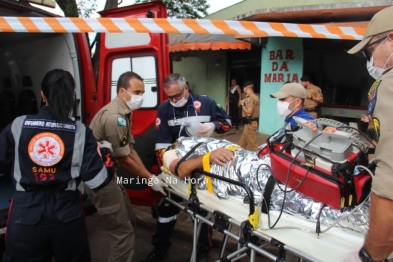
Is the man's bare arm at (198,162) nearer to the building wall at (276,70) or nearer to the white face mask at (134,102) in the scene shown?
the white face mask at (134,102)

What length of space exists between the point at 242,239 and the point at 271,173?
0.40 meters

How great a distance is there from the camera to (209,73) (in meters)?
10.8

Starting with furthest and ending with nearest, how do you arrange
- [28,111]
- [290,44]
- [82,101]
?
[290,44] → [28,111] → [82,101]

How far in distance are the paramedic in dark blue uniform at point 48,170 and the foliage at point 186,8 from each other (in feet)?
52.8

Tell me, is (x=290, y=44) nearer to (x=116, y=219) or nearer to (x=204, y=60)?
(x=204, y=60)

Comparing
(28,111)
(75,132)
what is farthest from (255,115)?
(75,132)

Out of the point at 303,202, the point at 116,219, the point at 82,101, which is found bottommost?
the point at 116,219

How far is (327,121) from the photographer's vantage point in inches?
68.1

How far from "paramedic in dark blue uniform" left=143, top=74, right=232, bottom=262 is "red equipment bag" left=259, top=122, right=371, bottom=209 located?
1.23 m

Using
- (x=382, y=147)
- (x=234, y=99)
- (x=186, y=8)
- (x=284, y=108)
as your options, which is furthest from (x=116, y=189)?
(x=186, y=8)

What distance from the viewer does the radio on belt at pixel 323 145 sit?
61.5 inches

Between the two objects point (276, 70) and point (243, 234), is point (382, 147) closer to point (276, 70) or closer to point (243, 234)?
point (243, 234)

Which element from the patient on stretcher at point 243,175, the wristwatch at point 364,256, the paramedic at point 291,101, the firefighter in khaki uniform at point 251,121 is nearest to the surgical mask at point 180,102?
the patient on stretcher at point 243,175

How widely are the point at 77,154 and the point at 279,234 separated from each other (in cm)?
109
